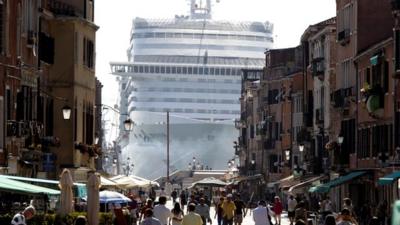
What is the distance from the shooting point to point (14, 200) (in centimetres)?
5994

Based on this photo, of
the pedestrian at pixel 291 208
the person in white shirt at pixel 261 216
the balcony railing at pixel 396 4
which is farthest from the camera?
the pedestrian at pixel 291 208

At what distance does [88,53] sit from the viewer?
75.2 m

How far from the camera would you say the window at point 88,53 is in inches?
2899

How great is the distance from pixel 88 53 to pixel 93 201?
101 feet

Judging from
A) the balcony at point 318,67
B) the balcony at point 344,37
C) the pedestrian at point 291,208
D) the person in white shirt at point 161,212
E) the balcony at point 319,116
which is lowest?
the pedestrian at point 291,208

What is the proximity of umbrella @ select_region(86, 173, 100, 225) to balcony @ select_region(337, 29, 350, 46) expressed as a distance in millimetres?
42429

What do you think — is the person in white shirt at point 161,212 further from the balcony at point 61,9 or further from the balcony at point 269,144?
the balcony at point 269,144

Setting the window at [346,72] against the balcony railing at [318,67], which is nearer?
the window at [346,72]

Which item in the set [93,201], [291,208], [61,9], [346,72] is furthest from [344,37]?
[93,201]

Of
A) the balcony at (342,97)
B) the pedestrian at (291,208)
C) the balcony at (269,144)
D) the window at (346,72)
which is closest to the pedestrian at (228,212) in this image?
the pedestrian at (291,208)

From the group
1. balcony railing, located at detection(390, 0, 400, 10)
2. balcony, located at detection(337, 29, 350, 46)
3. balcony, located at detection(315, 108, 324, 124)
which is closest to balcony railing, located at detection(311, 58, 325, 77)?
balcony, located at detection(315, 108, 324, 124)

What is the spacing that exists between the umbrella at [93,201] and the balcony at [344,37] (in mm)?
42429

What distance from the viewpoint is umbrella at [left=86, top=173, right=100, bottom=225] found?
4416cm

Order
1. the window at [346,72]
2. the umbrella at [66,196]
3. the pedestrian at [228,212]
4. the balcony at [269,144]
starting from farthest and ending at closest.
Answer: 1. the balcony at [269,144]
2. the window at [346,72]
3. the pedestrian at [228,212]
4. the umbrella at [66,196]
